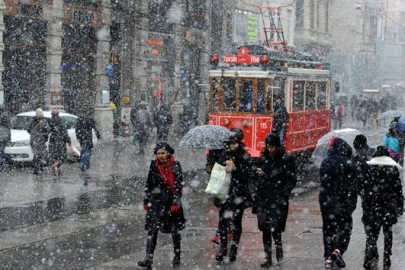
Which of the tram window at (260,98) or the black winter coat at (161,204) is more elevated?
the tram window at (260,98)

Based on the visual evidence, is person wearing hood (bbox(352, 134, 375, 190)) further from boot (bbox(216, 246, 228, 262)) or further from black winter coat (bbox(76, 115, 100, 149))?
black winter coat (bbox(76, 115, 100, 149))

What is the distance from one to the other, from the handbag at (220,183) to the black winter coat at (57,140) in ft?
33.6

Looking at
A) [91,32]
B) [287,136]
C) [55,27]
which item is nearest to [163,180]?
[287,136]

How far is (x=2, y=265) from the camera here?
10.8 m

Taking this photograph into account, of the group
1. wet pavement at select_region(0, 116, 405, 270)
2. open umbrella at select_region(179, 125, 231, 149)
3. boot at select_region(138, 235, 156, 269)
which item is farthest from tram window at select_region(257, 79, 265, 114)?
boot at select_region(138, 235, 156, 269)

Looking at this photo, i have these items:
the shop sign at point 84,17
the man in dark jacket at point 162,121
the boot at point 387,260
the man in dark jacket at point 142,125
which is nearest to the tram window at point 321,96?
the man in dark jacket at point 142,125

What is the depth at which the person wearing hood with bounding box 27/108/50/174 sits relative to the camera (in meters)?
20.9

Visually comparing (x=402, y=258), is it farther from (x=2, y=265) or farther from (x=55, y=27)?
(x=55, y=27)

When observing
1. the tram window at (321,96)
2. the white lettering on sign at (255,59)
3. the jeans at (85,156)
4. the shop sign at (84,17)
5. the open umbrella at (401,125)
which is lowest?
the jeans at (85,156)

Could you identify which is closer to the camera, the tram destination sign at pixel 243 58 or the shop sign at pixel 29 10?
the tram destination sign at pixel 243 58

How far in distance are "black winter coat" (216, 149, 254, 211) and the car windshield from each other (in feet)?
Result: 44.8

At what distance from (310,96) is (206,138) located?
979 centimetres

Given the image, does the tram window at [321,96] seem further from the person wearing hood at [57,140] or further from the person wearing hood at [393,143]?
the person wearing hood at [393,143]

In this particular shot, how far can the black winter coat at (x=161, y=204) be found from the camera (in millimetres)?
10602
